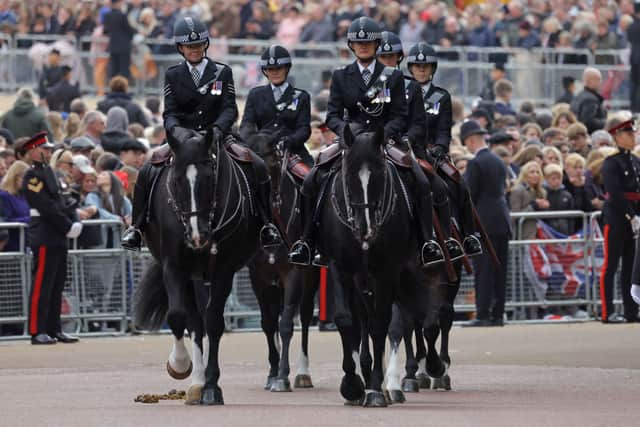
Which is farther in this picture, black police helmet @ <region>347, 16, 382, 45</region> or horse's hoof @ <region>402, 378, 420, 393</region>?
horse's hoof @ <region>402, 378, 420, 393</region>

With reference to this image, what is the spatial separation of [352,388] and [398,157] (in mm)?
2047

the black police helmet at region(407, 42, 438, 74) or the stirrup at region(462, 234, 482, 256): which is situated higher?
the black police helmet at region(407, 42, 438, 74)

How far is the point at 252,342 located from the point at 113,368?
3.53m

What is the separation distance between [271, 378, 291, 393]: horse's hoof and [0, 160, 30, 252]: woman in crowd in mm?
6240

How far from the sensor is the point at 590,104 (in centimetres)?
3212

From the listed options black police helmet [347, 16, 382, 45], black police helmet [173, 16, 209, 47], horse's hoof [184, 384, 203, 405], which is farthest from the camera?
black police helmet [173, 16, 209, 47]

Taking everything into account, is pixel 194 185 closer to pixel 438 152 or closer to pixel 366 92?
pixel 366 92

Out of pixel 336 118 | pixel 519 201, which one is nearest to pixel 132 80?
pixel 519 201

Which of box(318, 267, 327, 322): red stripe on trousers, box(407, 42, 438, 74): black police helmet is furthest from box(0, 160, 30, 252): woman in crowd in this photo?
box(407, 42, 438, 74): black police helmet

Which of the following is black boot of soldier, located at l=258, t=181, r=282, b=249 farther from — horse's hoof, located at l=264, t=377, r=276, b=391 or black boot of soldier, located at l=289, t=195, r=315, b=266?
horse's hoof, located at l=264, t=377, r=276, b=391

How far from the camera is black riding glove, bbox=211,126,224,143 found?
1552 centimetres

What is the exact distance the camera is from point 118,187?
2373 centimetres

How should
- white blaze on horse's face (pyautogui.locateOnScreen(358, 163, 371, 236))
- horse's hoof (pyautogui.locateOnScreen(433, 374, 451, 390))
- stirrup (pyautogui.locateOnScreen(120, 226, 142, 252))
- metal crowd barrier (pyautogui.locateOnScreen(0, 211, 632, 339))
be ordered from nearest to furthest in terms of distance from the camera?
white blaze on horse's face (pyautogui.locateOnScreen(358, 163, 371, 236)) → stirrup (pyautogui.locateOnScreen(120, 226, 142, 252)) → horse's hoof (pyautogui.locateOnScreen(433, 374, 451, 390)) → metal crowd barrier (pyautogui.locateOnScreen(0, 211, 632, 339))

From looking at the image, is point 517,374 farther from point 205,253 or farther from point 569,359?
point 205,253
